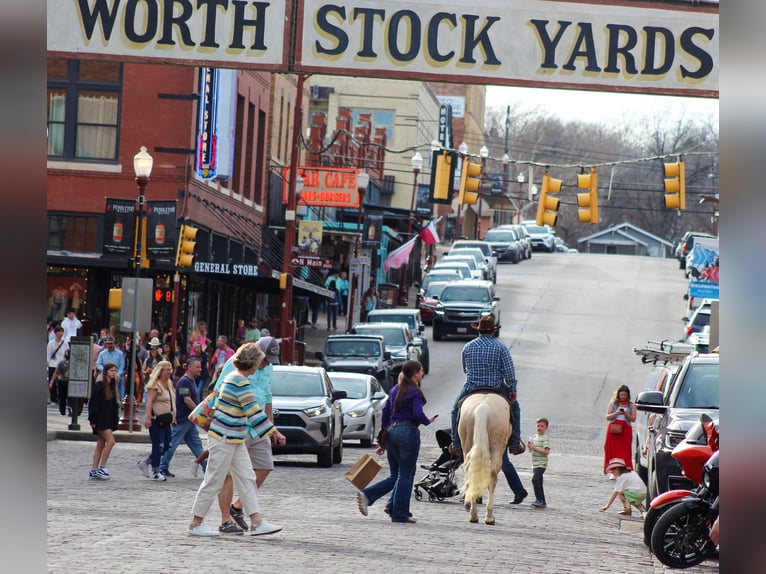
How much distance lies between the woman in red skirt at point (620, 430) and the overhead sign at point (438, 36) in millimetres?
8150

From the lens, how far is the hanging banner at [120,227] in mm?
35281

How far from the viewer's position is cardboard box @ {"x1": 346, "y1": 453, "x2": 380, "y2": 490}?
47.4 ft

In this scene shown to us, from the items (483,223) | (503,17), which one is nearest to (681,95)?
(503,17)

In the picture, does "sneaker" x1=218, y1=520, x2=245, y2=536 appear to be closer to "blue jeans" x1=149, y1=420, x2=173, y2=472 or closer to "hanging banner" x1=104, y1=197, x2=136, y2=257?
"blue jeans" x1=149, y1=420, x2=173, y2=472

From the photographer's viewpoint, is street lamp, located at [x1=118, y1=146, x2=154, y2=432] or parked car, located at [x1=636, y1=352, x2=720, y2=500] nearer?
parked car, located at [x1=636, y1=352, x2=720, y2=500]

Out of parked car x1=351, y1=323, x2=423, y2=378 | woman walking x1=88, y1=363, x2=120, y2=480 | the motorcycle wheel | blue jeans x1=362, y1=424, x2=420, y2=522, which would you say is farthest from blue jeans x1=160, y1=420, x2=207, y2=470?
parked car x1=351, y1=323, x2=423, y2=378

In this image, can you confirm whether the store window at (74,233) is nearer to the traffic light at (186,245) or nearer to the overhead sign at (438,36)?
the traffic light at (186,245)

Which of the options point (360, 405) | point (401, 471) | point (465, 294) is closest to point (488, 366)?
point (401, 471)

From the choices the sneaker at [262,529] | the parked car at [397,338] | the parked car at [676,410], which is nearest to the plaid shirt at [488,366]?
the parked car at [676,410]

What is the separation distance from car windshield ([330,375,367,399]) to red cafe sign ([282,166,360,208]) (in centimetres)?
2366

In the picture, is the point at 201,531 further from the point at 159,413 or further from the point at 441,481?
the point at 159,413

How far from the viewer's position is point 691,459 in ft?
39.3

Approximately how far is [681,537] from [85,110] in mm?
30217
